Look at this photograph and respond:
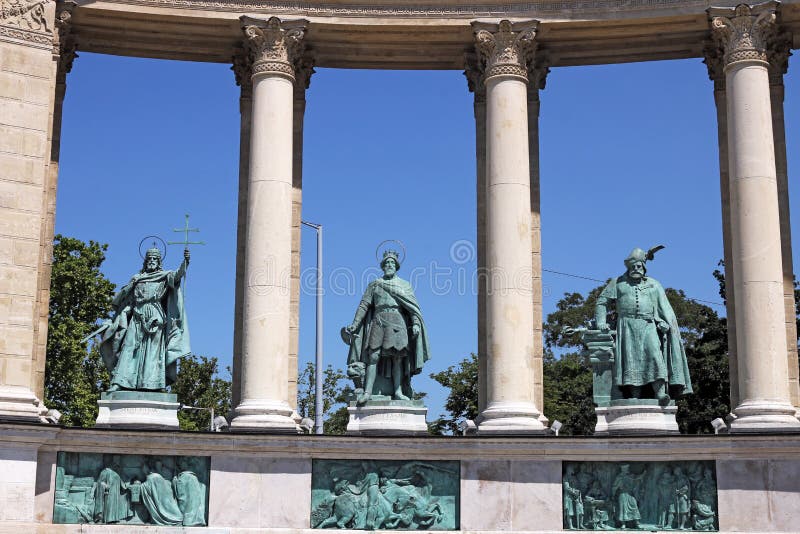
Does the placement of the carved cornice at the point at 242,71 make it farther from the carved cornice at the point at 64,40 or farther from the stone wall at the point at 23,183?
the stone wall at the point at 23,183

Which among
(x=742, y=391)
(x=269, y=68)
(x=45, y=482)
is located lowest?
(x=45, y=482)

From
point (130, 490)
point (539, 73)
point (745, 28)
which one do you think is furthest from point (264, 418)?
point (745, 28)

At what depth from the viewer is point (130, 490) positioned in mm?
59594

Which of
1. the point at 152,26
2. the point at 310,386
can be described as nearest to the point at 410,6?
the point at 152,26

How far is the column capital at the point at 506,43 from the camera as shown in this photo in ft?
219

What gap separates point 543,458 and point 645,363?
6701mm

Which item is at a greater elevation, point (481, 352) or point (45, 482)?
point (481, 352)

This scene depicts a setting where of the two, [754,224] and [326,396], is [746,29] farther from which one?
[326,396]

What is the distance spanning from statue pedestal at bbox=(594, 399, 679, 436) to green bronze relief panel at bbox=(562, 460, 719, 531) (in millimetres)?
1510

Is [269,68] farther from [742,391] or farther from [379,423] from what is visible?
[742,391]

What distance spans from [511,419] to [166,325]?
17023 mm

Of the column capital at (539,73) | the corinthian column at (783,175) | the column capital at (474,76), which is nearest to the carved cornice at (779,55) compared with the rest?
the corinthian column at (783,175)

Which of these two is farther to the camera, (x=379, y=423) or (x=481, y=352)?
(x=481, y=352)

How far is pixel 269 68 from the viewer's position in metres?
66.1
